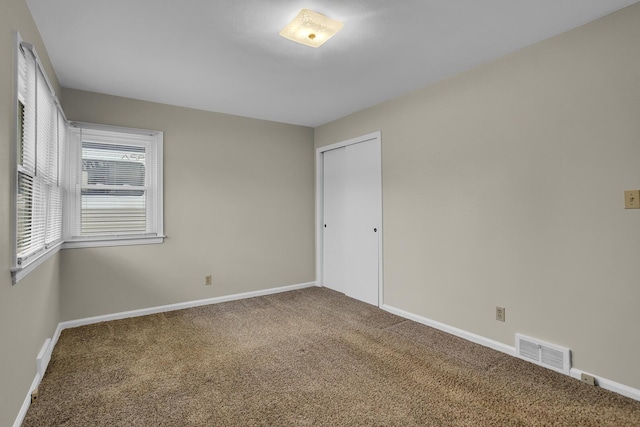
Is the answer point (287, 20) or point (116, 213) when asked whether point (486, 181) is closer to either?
point (287, 20)

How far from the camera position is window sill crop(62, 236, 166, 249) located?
3.36m

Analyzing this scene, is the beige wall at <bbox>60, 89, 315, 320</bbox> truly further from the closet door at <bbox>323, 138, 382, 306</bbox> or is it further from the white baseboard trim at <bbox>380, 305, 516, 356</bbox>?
the white baseboard trim at <bbox>380, 305, 516, 356</bbox>

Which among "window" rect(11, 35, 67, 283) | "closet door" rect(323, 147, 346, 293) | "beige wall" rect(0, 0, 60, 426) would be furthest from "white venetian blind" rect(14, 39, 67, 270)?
"closet door" rect(323, 147, 346, 293)

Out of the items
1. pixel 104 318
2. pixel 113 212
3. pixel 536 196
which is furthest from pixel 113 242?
pixel 536 196

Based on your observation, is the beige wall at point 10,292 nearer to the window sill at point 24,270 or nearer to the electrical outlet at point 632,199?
the window sill at point 24,270

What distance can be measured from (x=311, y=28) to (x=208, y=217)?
2.65 meters

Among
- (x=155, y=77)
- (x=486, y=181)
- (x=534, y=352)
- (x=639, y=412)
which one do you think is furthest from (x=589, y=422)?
(x=155, y=77)

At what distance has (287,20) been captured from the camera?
7.22 ft

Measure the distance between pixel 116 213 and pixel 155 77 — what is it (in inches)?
60.5

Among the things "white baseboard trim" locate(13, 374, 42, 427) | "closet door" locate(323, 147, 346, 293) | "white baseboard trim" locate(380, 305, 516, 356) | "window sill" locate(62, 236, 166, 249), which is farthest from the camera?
"closet door" locate(323, 147, 346, 293)

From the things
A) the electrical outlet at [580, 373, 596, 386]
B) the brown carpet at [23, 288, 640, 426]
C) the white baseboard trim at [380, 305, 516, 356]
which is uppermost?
the white baseboard trim at [380, 305, 516, 356]

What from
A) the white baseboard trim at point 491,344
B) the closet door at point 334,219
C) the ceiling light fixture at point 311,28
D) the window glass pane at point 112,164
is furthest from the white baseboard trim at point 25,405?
the closet door at point 334,219

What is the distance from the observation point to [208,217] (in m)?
4.13

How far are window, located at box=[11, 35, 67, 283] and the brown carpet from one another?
0.93 metres
